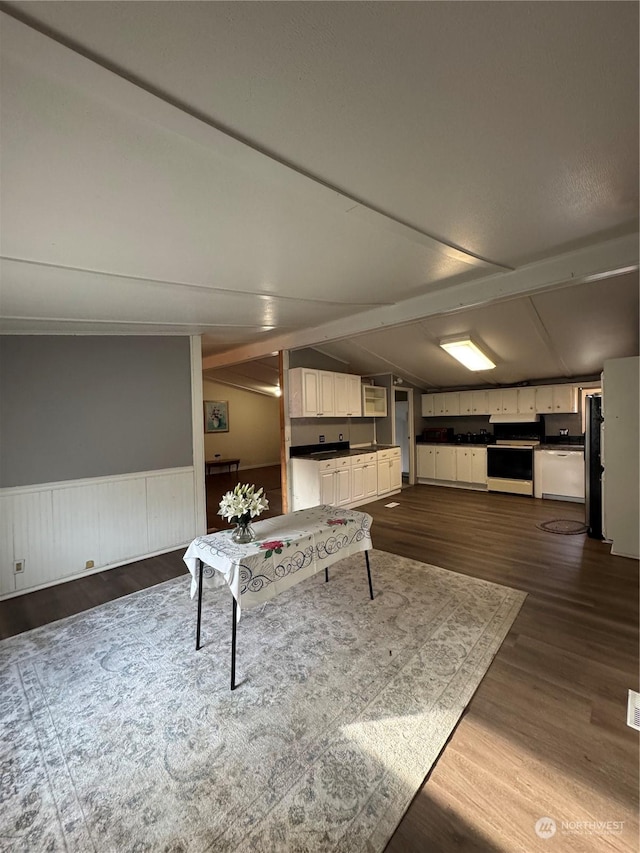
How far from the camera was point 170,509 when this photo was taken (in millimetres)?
4066

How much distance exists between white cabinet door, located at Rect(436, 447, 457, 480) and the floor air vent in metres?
5.35

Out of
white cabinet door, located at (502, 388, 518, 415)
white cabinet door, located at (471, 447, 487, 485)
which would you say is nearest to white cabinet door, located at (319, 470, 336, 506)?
white cabinet door, located at (471, 447, 487, 485)

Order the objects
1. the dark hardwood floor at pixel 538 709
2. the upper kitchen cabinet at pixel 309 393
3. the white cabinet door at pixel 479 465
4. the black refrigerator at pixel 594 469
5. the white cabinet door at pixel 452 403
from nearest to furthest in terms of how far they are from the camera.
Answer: the dark hardwood floor at pixel 538 709 → the black refrigerator at pixel 594 469 → the upper kitchen cabinet at pixel 309 393 → the white cabinet door at pixel 479 465 → the white cabinet door at pixel 452 403

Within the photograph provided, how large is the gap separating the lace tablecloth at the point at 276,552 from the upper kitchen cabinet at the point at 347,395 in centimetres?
329

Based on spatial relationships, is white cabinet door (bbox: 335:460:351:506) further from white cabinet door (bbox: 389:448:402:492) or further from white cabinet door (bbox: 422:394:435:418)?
white cabinet door (bbox: 422:394:435:418)

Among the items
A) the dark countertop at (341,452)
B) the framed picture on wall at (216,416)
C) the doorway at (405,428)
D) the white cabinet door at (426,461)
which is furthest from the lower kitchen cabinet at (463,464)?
the framed picture on wall at (216,416)

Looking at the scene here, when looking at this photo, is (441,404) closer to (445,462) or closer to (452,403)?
(452,403)

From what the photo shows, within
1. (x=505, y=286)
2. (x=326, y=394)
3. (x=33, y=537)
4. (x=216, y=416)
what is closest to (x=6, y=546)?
(x=33, y=537)

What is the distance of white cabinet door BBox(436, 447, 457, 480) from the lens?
23.2 ft

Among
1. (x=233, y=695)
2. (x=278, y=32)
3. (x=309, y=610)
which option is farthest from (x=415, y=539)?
(x=278, y=32)

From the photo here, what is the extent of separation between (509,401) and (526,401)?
28cm

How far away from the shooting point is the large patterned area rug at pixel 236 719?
130 cm

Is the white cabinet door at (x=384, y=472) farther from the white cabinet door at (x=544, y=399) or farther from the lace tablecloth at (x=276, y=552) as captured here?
the lace tablecloth at (x=276, y=552)

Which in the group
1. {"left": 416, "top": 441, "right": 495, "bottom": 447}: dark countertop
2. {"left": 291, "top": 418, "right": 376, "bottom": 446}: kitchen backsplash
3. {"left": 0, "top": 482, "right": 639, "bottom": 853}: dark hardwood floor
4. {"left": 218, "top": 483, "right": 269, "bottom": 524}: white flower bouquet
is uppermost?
{"left": 291, "top": 418, "right": 376, "bottom": 446}: kitchen backsplash
